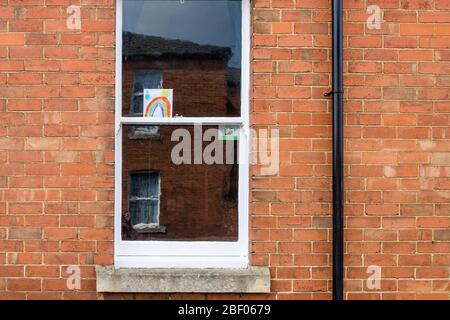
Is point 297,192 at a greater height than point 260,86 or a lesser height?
lesser

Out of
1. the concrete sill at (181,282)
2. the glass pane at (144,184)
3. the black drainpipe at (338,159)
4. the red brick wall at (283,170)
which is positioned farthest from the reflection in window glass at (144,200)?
the black drainpipe at (338,159)

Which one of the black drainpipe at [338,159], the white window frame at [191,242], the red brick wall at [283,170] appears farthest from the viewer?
the white window frame at [191,242]

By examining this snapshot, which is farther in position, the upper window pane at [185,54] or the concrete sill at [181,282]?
the upper window pane at [185,54]

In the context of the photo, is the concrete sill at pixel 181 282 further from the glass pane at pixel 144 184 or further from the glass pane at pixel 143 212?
the glass pane at pixel 144 184

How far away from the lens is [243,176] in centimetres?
454

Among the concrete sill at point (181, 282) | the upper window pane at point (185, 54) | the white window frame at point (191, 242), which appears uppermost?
the upper window pane at point (185, 54)

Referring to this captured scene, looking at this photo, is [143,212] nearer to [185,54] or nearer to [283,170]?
[283,170]

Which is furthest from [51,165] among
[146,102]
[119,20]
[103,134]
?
[119,20]

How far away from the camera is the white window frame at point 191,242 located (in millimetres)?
4500

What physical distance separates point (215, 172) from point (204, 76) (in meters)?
0.72

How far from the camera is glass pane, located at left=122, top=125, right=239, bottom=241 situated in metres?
4.57

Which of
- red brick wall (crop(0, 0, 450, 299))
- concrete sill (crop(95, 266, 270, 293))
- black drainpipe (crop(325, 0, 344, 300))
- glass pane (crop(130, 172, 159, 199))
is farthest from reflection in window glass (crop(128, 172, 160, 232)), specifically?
black drainpipe (crop(325, 0, 344, 300))

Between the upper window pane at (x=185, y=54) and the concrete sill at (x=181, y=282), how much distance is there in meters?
1.17

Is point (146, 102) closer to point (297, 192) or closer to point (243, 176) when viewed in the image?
point (243, 176)
